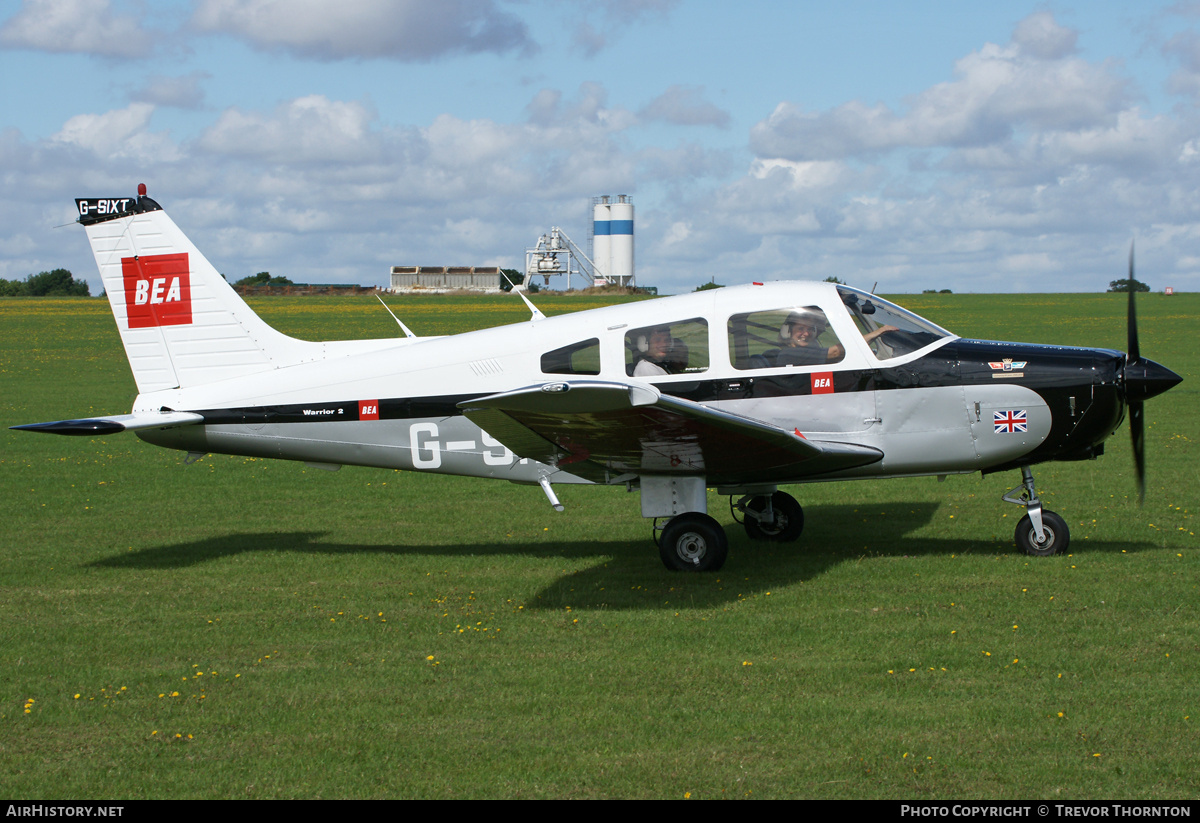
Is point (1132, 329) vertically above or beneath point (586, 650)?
above

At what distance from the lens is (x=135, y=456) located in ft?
54.7

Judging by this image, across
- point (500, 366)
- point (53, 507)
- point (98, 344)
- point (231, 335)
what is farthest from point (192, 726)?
point (98, 344)

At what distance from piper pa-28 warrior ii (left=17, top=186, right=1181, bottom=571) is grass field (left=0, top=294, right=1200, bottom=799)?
0.85 m

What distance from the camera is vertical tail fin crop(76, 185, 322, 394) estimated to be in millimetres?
9883

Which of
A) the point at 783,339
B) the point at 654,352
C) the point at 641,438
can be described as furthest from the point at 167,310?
the point at 783,339

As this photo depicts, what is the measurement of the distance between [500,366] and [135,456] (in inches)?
398

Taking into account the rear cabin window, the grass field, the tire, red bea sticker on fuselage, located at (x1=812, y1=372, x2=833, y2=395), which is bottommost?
the grass field

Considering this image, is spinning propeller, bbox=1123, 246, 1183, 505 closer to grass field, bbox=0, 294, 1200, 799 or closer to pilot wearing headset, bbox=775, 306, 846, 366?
grass field, bbox=0, 294, 1200, 799

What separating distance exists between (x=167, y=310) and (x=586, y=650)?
5777 mm

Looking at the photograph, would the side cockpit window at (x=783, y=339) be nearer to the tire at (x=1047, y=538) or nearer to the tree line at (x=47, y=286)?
the tire at (x=1047, y=538)

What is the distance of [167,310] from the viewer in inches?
392

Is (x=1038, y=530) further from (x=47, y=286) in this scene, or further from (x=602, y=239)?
(x=47, y=286)

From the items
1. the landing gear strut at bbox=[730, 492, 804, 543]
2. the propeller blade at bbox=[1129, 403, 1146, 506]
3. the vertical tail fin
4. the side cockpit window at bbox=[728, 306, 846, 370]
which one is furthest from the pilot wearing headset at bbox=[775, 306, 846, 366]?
the vertical tail fin

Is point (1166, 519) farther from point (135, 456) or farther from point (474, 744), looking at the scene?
point (135, 456)
